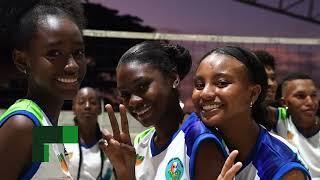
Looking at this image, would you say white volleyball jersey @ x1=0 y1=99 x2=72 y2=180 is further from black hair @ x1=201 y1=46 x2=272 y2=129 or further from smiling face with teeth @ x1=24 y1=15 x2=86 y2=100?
black hair @ x1=201 y1=46 x2=272 y2=129

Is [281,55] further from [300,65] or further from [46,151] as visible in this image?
[46,151]

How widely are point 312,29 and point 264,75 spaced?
6761mm

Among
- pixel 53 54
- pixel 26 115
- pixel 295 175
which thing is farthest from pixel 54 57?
pixel 295 175

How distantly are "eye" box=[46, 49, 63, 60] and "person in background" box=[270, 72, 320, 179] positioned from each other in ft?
7.09

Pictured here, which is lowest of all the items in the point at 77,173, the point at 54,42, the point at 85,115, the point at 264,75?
the point at 77,173

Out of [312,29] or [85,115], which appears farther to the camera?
[312,29]

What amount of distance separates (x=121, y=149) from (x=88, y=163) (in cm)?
276

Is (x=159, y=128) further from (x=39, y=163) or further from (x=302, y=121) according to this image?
(x=302, y=121)

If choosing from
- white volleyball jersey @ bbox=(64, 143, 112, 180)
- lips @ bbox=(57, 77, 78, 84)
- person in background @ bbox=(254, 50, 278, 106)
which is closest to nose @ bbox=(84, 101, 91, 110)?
white volleyball jersey @ bbox=(64, 143, 112, 180)

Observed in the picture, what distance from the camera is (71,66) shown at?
1.71 meters

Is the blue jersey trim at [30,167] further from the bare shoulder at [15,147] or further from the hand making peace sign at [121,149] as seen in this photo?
the hand making peace sign at [121,149]

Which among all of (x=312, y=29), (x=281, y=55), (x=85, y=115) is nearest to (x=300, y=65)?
(x=281, y=55)

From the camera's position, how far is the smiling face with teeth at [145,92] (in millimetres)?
2293

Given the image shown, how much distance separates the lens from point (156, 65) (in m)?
2.39
